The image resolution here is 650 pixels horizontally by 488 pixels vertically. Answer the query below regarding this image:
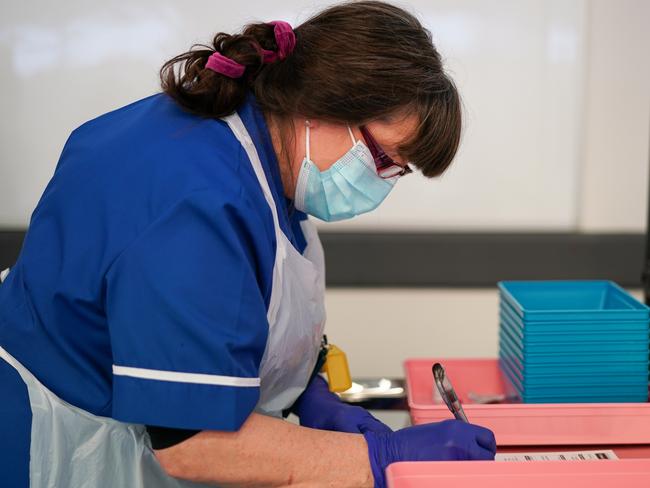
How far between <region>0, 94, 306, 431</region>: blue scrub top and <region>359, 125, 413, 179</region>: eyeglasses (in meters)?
0.17

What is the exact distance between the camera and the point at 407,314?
236 centimetres

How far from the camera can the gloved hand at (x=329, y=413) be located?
1.37 meters

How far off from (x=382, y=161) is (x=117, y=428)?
0.59 m

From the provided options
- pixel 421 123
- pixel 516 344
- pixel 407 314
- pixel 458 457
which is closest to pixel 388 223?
pixel 407 314

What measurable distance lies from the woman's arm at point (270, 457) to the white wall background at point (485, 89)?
1.28 metres

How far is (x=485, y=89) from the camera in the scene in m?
2.24

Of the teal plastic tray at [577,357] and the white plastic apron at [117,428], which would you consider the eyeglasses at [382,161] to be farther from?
the teal plastic tray at [577,357]

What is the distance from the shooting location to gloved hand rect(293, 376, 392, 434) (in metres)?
1.37

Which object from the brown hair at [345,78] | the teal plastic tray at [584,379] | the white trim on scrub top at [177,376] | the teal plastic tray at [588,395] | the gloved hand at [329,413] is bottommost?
the gloved hand at [329,413]

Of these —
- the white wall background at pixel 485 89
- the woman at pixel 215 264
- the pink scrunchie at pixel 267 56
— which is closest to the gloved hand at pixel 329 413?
the woman at pixel 215 264

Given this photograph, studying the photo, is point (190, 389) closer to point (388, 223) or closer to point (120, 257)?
point (120, 257)

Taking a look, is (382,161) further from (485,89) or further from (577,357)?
(485,89)

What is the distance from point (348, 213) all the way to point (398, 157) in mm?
139

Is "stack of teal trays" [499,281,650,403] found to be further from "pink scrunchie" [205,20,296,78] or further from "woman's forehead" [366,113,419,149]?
"pink scrunchie" [205,20,296,78]
